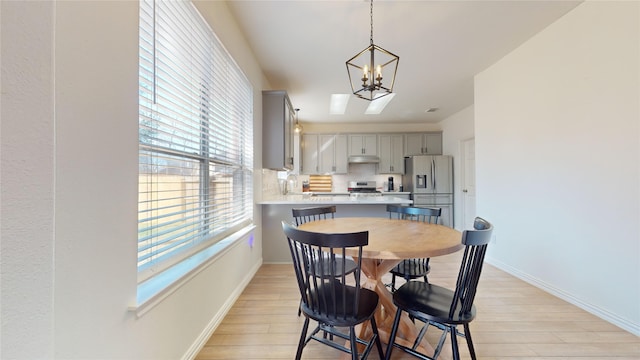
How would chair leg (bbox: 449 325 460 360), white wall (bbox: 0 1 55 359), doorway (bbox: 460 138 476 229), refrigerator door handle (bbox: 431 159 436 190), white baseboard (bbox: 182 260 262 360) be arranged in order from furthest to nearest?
refrigerator door handle (bbox: 431 159 436 190) < doorway (bbox: 460 138 476 229) < white baseboard (bbox: 182 260 262 360) < chair leg (bbox: 449 325 460 360) < white wall (bbox: 0 1 55 359)

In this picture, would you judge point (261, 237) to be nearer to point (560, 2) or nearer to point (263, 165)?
point (263, 165)

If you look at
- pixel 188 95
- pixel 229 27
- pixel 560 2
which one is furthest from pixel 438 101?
pixel 188 95

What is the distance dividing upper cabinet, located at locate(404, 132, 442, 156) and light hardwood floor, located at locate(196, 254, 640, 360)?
373 cm

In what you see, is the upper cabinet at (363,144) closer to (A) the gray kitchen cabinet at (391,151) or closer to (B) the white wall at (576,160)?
(A) the gray kitchen cabinet at (391,151)

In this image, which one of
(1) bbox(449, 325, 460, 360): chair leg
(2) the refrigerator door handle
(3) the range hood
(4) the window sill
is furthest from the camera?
(3) the range hood

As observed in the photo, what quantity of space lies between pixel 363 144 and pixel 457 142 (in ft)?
6.56

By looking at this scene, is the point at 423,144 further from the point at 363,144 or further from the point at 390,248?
the point at 390,248

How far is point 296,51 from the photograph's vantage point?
278cm

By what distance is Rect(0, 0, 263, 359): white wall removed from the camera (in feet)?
A: 1.71

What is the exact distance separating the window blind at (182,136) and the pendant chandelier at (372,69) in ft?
3.57

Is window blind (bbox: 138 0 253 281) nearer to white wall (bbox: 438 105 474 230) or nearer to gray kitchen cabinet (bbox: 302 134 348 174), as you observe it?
gray kitchen cabinet (bbox: 302 134 348 174)

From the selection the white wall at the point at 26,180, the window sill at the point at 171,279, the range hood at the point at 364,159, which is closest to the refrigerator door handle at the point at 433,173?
the range hood at the point at 364,159

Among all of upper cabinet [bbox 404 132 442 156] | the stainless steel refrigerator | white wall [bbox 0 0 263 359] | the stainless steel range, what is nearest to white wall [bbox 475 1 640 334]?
the stainless steel refrigerator

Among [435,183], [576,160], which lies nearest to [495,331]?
[576,160]
